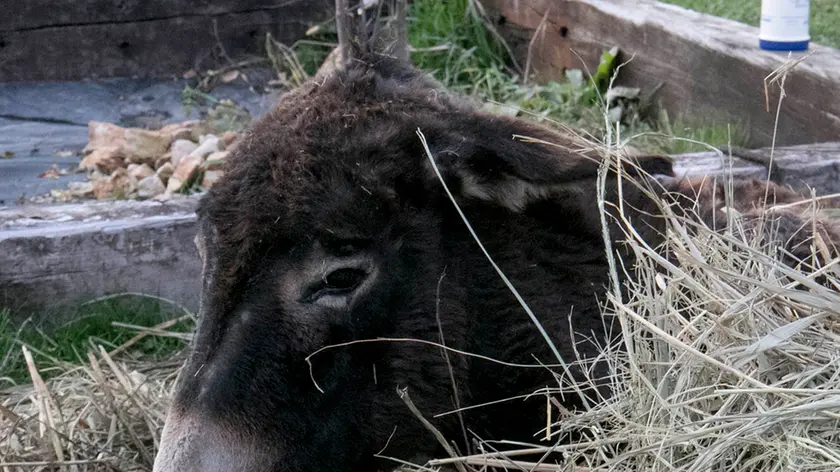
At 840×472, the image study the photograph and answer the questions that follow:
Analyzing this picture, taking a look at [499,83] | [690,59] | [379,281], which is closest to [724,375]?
[379,281]

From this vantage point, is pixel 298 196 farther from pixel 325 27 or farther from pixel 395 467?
pixel 325 27

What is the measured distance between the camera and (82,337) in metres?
4.49

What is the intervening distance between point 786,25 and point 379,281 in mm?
3655

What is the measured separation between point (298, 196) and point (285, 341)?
407 mm

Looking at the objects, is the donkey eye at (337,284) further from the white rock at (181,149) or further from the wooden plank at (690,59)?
the white rock at (181,149)

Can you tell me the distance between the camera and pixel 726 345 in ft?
7.57

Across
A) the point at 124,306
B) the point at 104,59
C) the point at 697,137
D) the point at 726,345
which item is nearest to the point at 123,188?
the point at 124,306

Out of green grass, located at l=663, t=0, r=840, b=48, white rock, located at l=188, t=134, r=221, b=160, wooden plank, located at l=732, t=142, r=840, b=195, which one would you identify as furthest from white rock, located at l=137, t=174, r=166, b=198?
green grass, located at l=663, t=0, r=840, b=48

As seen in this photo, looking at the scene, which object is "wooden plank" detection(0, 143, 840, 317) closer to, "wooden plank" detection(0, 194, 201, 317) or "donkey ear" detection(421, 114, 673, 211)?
"wooden plank" detection(0, 194, 201, 317)

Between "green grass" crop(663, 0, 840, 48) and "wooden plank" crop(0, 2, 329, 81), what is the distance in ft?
11.2

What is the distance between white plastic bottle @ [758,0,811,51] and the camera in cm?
548

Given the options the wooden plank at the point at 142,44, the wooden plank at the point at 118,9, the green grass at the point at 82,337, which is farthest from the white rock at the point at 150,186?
the wooden plank at the point at 118,9

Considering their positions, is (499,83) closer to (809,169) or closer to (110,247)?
(809,169)

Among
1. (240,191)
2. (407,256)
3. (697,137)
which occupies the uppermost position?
(240,191)
